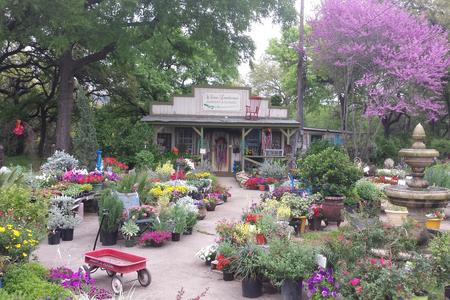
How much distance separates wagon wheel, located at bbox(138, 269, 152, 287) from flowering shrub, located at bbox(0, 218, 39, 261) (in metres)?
1.56

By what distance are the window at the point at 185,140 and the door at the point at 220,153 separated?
1194mm

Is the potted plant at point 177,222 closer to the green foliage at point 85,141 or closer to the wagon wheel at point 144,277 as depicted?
the wagon wheel at point 144,277

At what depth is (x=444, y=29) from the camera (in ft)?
87.7

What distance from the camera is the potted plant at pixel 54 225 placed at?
964cm

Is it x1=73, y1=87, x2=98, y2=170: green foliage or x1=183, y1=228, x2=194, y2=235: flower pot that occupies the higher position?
x1=73, y1=87, x2=98, y2=170: green foliage

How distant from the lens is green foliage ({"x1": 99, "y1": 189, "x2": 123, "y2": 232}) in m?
9.54

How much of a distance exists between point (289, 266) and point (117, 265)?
246 cm

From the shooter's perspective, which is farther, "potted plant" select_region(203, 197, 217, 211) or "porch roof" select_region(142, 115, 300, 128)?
"porch roof" select_region(142, 115, 300, 128)

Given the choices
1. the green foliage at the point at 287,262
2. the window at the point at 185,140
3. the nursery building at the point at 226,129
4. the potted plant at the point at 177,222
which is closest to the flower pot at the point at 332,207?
the potted plant at the point at 177,222

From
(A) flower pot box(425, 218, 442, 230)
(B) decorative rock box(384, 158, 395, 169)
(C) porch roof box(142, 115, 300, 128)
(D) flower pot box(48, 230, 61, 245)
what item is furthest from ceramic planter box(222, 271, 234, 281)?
(B) decorative rock box(384, 158, 395, 169)

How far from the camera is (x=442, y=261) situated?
596cm

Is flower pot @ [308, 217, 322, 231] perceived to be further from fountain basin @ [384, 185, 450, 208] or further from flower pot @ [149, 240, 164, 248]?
flower pot @ [149, 240, 164, 248]

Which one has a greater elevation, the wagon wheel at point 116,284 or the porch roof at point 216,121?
the porch roof at point 216,121

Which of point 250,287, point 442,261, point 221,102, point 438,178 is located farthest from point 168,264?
point 221,102
